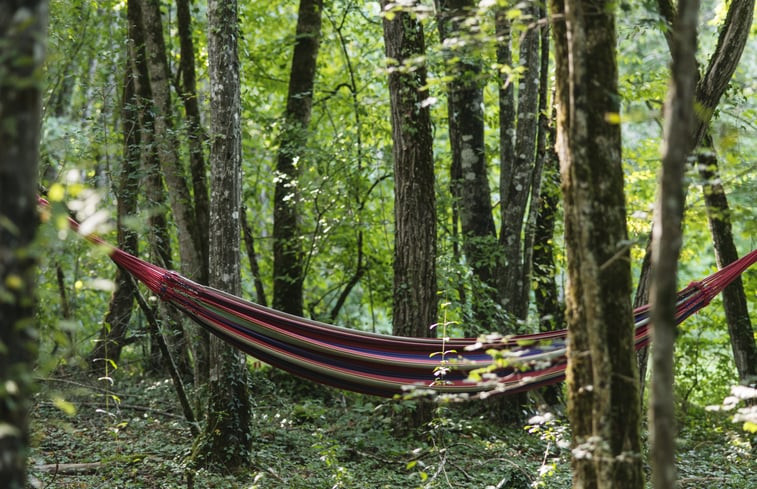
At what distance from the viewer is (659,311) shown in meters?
1.27

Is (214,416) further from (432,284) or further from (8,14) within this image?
(8,14)

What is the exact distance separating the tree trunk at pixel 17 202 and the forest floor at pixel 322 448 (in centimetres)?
163

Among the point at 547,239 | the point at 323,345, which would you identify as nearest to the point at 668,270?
the point at 323,345

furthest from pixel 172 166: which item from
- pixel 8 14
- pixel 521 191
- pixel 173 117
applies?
pixel 8 14

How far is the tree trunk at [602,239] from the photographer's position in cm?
173

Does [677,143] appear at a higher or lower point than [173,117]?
lower

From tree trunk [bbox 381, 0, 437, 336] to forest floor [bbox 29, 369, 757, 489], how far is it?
0.50 meters

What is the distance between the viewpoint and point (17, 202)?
43.5 inches

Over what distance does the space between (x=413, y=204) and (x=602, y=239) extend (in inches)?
82.6

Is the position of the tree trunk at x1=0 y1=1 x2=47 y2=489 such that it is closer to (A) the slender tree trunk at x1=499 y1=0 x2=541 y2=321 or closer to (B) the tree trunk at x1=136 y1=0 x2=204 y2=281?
(B) the tree trunk at x1=136 y1=0 x2=204 y2=281

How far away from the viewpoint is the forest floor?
311 centimetres

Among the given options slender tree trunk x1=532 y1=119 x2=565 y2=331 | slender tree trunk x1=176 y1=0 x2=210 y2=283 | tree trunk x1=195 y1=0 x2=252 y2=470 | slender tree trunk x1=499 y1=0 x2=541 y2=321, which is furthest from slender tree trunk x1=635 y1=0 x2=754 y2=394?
slender tree trunk x1=176 y1=0 x2=210 y2=283

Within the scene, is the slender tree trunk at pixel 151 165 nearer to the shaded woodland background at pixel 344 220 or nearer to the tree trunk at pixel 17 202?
the shaded woodland background at pixel 344 220

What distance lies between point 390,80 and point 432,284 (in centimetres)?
112
